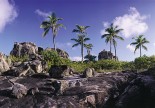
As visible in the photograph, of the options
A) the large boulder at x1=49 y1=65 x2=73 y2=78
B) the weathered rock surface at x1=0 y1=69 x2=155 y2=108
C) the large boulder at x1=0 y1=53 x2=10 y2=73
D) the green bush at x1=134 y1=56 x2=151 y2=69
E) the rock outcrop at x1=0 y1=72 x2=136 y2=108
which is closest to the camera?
the weathered rock surface at x1=0 y1=69 x2=155 y2=108

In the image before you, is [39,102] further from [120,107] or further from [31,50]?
[31,50]

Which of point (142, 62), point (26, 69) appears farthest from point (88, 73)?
point (142, 62)

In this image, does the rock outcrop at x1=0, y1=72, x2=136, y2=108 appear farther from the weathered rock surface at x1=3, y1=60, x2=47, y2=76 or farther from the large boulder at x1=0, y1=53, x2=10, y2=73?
the large boulder at x1=0, y1=53, x2=10, y2=73

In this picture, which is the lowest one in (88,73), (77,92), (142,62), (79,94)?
(79,94)

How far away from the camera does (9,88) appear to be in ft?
98.2

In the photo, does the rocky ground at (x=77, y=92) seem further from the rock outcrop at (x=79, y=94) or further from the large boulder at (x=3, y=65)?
the large boulder at (x=3, y=65)

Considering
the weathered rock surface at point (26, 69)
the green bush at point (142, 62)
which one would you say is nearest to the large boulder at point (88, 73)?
the weathered rock surface at point (26, 69)

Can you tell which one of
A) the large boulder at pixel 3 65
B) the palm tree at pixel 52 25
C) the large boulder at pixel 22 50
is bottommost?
the large boulder at pixel 3 65

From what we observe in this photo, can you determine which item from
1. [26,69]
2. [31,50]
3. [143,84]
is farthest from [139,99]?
[31,50]

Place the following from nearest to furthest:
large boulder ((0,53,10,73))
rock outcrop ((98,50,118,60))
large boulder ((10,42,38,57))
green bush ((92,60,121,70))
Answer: large boulder ((0,53,10,73)) → green bush ((92,60,121,70)) → large boulder ((10,42,38,57)) → rock outcrop ((98,50,118,60))

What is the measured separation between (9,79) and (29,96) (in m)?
5.87

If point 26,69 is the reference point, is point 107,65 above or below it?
above

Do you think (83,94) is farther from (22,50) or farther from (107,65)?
(22,50)

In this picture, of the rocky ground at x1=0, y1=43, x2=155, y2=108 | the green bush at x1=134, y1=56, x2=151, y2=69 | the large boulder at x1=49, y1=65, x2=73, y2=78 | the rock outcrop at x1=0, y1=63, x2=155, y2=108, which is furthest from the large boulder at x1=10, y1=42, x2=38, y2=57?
the rock outcrop at x1=0, y1=63, x2=155, y2=108
